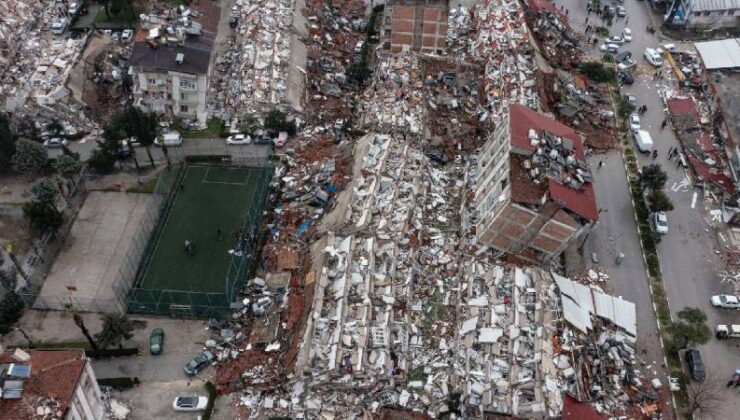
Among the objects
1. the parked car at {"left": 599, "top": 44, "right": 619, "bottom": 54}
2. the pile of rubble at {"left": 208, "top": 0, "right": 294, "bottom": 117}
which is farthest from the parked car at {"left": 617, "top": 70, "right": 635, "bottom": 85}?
the pile of rubble at {"left": 208, "top": 0, "right": 294, "bottom": 117}

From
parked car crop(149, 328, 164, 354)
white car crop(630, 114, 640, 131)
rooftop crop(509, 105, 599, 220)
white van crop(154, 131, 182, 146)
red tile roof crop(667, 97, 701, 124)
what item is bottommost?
parked car crop(149, 328, 164, 354)

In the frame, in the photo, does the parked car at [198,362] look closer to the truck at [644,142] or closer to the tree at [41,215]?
the tree at [41,215]

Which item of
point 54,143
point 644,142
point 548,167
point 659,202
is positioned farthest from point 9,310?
point 644,142

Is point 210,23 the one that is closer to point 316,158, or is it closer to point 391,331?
point 316,158

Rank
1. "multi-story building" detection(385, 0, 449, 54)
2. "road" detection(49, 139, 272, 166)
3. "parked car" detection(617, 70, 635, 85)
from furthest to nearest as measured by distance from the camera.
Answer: "parked car" detection(617, 70, 635, 85) < "multi-story building" detection(385, 0, 449, 54) < "road" detection(49, 139, 272, 166)

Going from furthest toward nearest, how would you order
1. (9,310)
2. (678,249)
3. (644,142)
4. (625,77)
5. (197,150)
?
(625,77) < (644,142) < (197,150) < (678,249) < (9,310)

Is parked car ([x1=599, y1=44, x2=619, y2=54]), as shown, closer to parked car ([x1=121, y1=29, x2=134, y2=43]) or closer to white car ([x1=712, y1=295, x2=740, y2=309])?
white car ([x1=712, y1=295, x2=740, y2=309])

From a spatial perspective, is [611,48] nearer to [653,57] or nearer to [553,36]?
[653,57]
